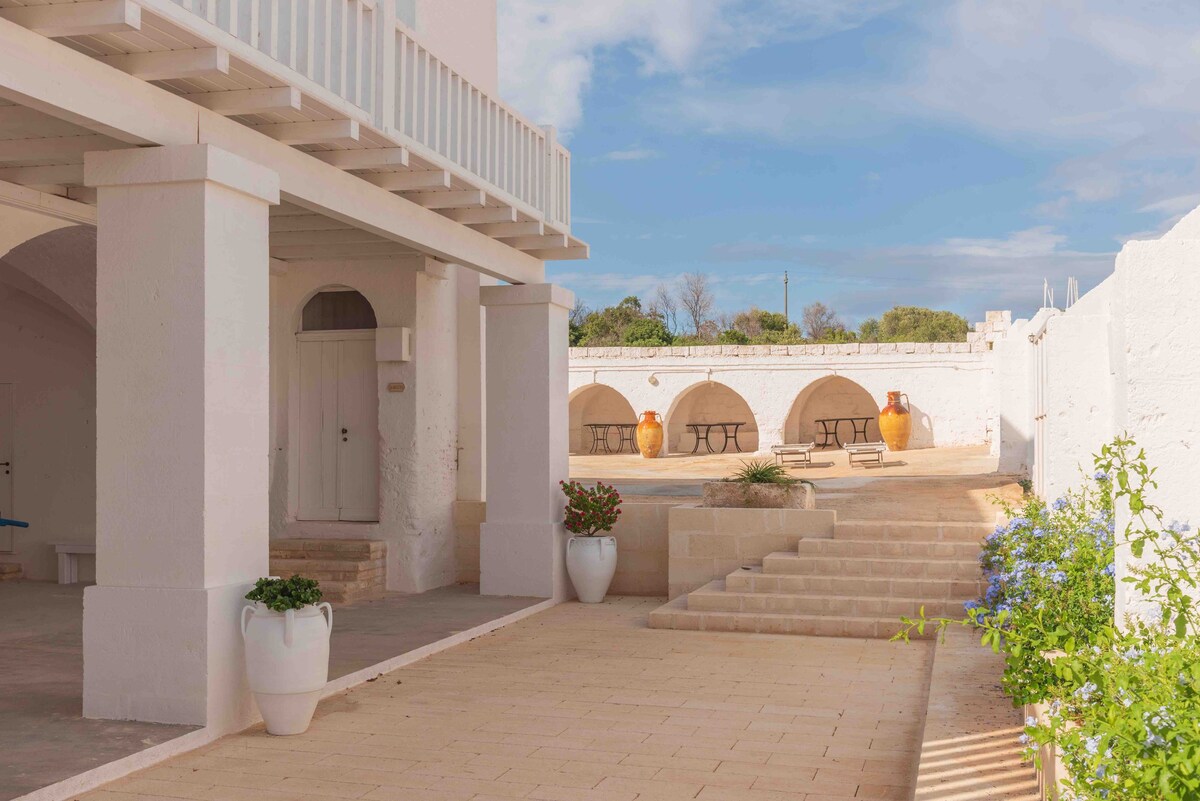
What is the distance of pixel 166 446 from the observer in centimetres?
615

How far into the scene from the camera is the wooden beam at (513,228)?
33.7 feet

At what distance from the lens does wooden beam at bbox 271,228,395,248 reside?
10.5 metres

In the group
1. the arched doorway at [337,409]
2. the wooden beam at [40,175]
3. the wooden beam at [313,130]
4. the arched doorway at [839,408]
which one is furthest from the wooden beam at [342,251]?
the arched doorway at [839,408]

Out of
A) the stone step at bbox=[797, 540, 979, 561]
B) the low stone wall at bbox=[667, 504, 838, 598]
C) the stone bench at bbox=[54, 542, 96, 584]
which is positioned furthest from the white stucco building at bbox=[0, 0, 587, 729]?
the stone step at bbox=[797, 540, 979, 561]

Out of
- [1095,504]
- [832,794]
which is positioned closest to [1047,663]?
[832,794]

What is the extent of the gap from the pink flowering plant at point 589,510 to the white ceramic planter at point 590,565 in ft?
0.36

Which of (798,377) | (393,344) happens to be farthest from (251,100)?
(798,377)

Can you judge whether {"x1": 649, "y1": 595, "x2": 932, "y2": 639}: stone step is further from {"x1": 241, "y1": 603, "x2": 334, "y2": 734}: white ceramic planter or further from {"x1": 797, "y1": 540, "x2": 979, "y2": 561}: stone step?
{"x1": 241, "y1": 603, "x2": 334, "y2": 734}: white ceramic planter

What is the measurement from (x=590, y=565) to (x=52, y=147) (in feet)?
20.1

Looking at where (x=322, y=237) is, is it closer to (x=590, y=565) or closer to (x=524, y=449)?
(x=524, y=449)

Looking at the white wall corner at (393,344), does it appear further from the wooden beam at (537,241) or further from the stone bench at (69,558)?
the stone bench at (69,558)

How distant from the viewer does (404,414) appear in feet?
38.7

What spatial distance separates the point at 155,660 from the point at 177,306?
1841mm

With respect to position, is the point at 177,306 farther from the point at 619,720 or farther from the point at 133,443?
the point at 619,720
